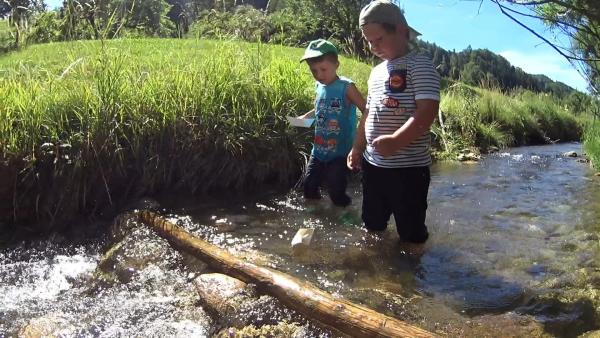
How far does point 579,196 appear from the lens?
6.12 meters

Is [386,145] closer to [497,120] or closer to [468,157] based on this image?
[468,157]

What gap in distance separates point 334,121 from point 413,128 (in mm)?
1502

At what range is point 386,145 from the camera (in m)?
3.12

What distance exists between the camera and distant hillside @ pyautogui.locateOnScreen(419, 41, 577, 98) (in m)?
15.4

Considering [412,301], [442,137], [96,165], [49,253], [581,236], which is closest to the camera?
[412,301]

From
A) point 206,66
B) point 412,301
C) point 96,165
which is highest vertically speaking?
point 206,66

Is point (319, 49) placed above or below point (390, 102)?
above

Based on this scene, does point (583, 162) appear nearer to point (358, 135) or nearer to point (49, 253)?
point (358, 135)

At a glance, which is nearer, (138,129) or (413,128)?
(413,128)

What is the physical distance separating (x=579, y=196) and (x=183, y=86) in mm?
4630

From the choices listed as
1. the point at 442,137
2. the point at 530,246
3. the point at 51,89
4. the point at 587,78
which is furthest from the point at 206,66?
the point at 442,137

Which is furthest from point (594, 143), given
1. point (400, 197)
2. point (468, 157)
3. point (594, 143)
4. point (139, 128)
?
point (139, 128)

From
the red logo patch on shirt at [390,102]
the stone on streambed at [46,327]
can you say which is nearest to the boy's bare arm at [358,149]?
the red logo patch on shirt at [390,102]

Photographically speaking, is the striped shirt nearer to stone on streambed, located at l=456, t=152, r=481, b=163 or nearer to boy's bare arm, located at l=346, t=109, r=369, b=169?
boy's bare arm, located at l=346, t=109, r=369, b=169
